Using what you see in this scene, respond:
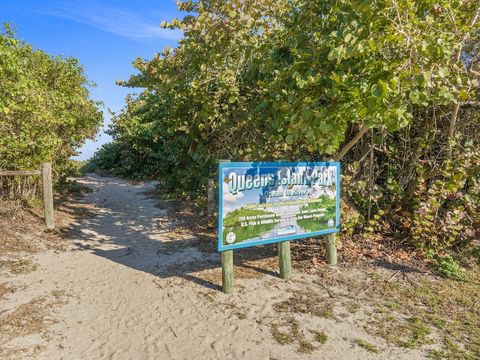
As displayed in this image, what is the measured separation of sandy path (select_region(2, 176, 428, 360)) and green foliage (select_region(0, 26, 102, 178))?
8.26 ft

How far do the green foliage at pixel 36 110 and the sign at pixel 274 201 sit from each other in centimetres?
346

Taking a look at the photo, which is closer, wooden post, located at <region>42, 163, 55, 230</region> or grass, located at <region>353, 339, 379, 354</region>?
grass, located at <region>353, 339, 379, 354</region>

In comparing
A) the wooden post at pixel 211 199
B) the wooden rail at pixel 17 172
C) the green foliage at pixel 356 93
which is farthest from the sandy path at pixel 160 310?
the green foliage at pixel 356 93

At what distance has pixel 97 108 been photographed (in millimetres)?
10914

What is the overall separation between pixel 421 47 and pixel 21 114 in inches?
297

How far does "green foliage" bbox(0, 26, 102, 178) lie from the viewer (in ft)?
21.1

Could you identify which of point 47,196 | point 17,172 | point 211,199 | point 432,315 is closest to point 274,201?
point 432,315

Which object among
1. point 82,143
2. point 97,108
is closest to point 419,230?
point 97,108

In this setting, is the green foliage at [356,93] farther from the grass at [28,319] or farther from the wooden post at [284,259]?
the grass at [28,319]

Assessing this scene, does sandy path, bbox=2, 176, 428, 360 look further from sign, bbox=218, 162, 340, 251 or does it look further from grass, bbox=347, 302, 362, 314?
sign, bbox=218, 162, 340, 251

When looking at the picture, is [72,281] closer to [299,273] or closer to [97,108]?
[299,273]

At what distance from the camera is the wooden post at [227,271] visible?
180 inches

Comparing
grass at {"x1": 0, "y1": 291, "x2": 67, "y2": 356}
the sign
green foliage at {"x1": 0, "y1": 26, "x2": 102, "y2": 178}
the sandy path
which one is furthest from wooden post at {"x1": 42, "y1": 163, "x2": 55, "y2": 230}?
the sign

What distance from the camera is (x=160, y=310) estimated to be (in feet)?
13.7
